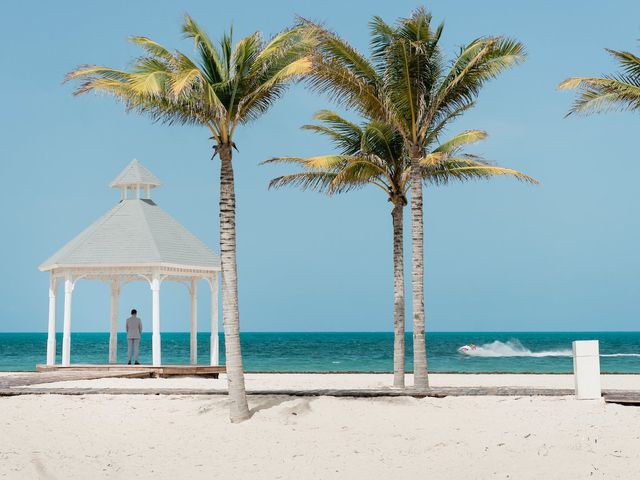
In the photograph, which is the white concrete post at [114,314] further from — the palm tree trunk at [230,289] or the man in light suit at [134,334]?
the palm tree trunk at [230,289]

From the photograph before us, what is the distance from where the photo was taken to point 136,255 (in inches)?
1003

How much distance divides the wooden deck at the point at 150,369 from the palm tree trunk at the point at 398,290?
22.8ft

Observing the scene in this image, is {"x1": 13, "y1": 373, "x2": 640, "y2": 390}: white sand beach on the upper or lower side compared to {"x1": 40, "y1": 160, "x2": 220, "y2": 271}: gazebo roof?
lower

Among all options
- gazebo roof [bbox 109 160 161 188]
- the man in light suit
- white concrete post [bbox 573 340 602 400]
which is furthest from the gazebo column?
white concrete post [bbox 573 340 602 400]

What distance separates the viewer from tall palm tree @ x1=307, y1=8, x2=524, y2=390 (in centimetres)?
1872

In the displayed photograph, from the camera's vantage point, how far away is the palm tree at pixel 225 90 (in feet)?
51.2

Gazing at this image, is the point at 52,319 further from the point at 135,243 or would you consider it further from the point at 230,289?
the point at 230,289

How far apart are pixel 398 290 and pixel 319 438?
770 centimetres

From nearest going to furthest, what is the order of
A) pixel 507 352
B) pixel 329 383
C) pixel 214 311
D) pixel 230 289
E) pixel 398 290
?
pixel 230 289
pixel 398 290
pixel 329 383
pixel 214 311
pixel 507 352

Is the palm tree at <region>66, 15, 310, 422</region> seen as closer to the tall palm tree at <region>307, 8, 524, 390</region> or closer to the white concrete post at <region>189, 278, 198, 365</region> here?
the tall palm tree at <region>307, 8, 524, 390</region>

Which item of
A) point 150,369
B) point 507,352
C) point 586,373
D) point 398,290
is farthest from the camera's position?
point 507,352

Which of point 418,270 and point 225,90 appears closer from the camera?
point 225,90

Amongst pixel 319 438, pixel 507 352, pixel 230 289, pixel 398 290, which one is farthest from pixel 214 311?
pixel 507 352

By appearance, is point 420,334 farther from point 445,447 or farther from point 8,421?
point 8,421
